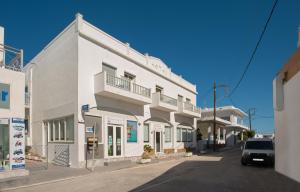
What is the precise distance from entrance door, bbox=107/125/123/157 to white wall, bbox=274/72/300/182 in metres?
10.1

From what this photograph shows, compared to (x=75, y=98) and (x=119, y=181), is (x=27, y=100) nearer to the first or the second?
(x=75, y=98)

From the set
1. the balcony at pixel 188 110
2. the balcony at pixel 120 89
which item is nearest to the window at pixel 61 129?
the balcony at pixel 120 89

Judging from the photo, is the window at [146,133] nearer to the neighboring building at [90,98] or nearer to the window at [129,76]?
the neighboring building at [90,98]

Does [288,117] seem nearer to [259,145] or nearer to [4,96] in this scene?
[259,145]

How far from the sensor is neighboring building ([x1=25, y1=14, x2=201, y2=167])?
58.4 ft

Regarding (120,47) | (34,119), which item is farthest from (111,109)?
(34,119)

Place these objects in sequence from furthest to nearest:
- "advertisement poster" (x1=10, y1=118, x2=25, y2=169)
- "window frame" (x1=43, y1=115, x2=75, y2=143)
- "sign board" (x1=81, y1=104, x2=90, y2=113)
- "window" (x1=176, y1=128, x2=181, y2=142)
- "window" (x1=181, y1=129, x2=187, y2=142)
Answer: "window" (x1=181, y1=129, x2=187, y2=142)
"window" (x1=176, y1=128, x2=181, y2=142)
"window frame" (x1=43, y1=115, x2=75, y2=143)
"sign board" (x1=81, y1=104, x2=90, y2=113)
"advertisement poster" (x1=10, y1=118, x2=25, y2=169)

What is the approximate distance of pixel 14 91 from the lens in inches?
556

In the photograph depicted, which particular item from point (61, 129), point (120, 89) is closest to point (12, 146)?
point (61, 129)

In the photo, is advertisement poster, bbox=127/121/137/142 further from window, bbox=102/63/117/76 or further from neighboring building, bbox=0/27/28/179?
neighboring building, bbox=0/27/28/179

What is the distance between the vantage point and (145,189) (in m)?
10.1

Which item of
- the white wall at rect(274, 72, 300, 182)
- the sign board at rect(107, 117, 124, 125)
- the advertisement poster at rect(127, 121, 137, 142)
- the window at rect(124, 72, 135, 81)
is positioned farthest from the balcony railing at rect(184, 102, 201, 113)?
the white wall at rect(274, 72, 300, 182)

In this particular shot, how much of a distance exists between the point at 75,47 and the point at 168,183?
34.2 feet

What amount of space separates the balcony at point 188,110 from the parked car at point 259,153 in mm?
12283
